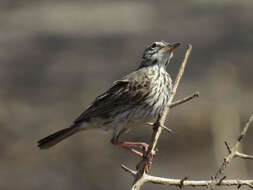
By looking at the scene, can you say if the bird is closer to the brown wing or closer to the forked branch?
the brown wing

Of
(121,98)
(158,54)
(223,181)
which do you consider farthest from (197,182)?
(158,54)

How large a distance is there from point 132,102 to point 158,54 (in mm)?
710

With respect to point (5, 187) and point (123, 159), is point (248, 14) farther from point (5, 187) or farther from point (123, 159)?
point (5, 187)

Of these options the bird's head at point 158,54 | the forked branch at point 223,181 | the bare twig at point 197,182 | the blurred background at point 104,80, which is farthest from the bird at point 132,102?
the forked branch at point 223,181

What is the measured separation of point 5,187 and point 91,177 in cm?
171

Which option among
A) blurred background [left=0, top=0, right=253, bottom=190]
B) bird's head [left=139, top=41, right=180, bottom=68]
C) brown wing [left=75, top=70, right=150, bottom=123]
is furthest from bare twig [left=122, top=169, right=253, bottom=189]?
blurred background [left=0, top=0, right=253, bottom=190]

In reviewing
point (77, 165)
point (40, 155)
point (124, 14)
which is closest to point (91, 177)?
point (77, 165)

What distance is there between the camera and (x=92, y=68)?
19578mm

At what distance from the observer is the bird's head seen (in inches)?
334

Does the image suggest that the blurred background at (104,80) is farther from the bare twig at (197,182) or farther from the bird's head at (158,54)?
the bare twig at (197,182)

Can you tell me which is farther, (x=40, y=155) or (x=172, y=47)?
(x=40, y=155)

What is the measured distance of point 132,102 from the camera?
8250mm

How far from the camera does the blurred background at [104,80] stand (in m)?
15.4

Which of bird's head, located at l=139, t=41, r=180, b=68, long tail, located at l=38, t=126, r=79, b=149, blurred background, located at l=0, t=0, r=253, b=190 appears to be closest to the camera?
long tail, located at l=38, t=126, r=79, b=149
